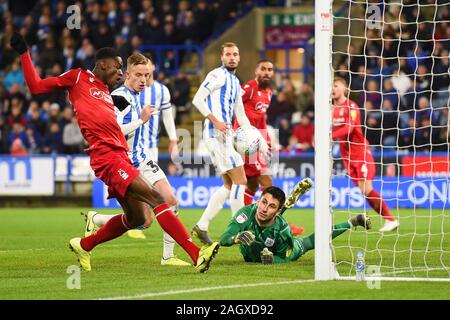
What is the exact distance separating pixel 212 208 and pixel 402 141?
8.91 m

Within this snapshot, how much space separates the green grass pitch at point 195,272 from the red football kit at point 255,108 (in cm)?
103

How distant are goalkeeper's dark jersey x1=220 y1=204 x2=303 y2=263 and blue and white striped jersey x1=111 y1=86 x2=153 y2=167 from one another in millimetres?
1413

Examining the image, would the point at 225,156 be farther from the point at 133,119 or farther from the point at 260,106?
the point at 133,119

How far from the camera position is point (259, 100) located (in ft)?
43.4

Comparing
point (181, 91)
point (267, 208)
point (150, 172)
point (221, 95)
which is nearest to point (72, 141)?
point (181, 91)

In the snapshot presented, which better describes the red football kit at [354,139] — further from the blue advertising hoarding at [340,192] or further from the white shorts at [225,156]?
the blue advertising hoarding at [340,192]

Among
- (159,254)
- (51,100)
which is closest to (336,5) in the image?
(51,100)

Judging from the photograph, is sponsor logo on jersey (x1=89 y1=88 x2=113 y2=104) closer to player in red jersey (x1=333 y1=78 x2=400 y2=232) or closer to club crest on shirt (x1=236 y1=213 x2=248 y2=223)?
club crest on shirt (x1=236 y1=213 x2=248 y2=223)

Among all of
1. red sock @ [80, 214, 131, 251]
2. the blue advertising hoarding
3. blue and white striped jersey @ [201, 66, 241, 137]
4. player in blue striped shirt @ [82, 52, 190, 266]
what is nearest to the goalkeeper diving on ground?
player in blue striped shirt @ [82, 52, 190, 266]

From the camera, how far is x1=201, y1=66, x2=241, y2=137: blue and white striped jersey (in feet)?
39.0

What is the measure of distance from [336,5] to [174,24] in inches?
162

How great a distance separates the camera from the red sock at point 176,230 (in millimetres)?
8688
